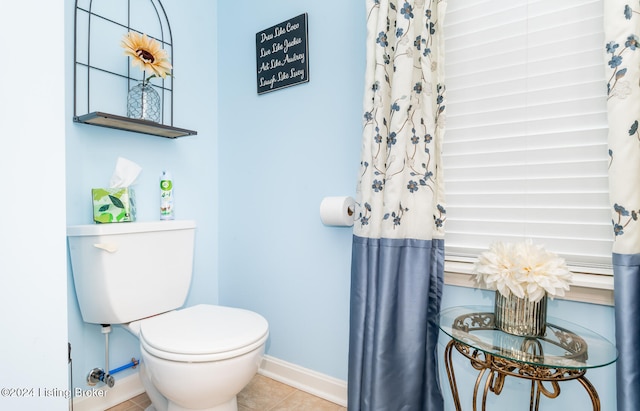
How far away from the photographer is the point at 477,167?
1259mm

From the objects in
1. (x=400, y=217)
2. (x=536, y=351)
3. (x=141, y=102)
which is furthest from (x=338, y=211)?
(x=141, y=102)

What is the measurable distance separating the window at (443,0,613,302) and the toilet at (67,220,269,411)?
870 mm

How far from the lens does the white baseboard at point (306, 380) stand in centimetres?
152

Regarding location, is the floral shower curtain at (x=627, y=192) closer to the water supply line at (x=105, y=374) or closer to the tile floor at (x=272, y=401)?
the tile floor at (x=272, y=401)

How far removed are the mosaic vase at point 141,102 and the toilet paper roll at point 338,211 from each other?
89cm

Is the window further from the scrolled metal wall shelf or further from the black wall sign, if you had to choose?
the scrolled metal wall shelf

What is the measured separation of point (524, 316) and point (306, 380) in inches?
41.9

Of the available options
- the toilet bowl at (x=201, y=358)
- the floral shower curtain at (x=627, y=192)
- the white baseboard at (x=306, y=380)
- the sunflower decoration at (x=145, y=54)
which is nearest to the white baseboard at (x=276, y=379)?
the white baseboard at (x=306, y=380)

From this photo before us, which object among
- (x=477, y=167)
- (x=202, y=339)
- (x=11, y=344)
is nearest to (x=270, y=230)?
(x=202, y=339)

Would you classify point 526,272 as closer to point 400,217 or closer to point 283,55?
point 400,217

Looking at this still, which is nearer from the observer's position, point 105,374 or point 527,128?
point 527,128

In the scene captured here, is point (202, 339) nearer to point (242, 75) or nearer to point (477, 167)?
point (477, 167)

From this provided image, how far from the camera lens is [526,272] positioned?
2.93 feet

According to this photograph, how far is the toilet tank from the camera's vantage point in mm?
1295
